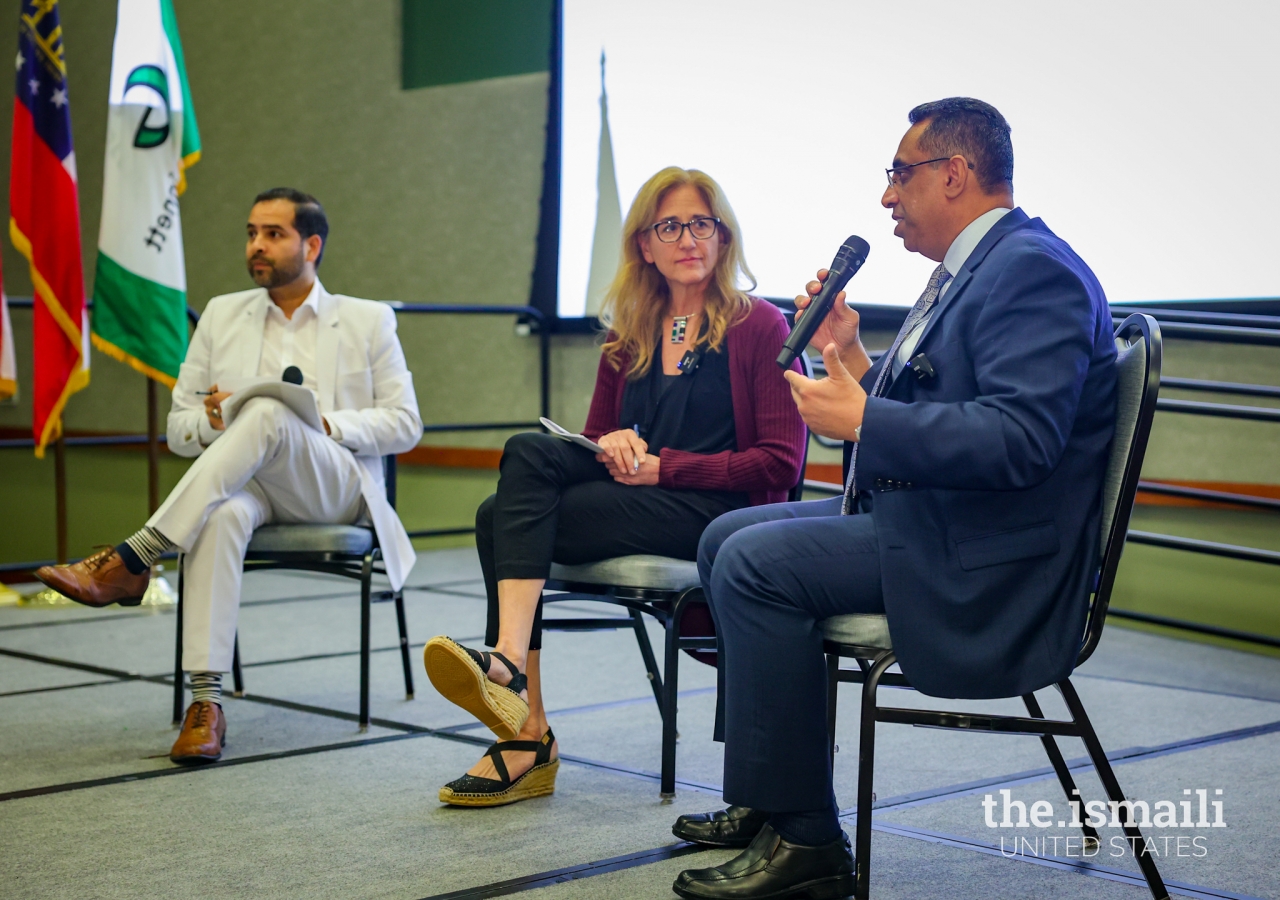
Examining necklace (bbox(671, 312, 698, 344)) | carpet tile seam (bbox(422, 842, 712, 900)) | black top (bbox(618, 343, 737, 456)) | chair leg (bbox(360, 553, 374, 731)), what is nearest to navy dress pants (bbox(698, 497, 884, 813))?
carpet tile seam (bbox(422, 842, 712, 900))

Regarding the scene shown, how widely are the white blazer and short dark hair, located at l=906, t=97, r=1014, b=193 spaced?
1.50 m

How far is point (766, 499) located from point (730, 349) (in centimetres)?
26

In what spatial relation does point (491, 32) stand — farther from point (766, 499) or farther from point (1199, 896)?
point (1199, 896)

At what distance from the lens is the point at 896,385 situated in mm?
1617

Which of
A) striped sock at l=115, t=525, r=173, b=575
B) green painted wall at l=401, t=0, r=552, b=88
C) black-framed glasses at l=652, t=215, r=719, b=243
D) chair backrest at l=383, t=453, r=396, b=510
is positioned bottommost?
striped sock at l=115, t=525, r=173, b=575

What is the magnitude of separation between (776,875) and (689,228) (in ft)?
3.78

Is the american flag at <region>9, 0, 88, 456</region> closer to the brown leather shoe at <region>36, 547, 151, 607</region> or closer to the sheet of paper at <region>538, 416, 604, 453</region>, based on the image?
the brown leather shoe at <region>36, 547, 151, 607</region>

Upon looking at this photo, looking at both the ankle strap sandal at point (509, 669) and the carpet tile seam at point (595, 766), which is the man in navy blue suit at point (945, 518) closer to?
the carpet tile seam at point (595, 766)

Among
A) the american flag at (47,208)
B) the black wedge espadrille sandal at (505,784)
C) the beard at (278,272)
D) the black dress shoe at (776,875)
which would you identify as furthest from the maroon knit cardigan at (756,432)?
the american flag at (47,208)

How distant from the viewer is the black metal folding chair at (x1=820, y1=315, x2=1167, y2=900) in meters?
1.45

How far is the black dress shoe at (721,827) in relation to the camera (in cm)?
182

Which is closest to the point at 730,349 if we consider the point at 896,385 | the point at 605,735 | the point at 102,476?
the point at 896,385

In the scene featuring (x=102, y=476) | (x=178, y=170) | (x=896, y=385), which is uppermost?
(x=178, y=170)

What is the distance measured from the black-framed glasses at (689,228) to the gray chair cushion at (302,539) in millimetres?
891
